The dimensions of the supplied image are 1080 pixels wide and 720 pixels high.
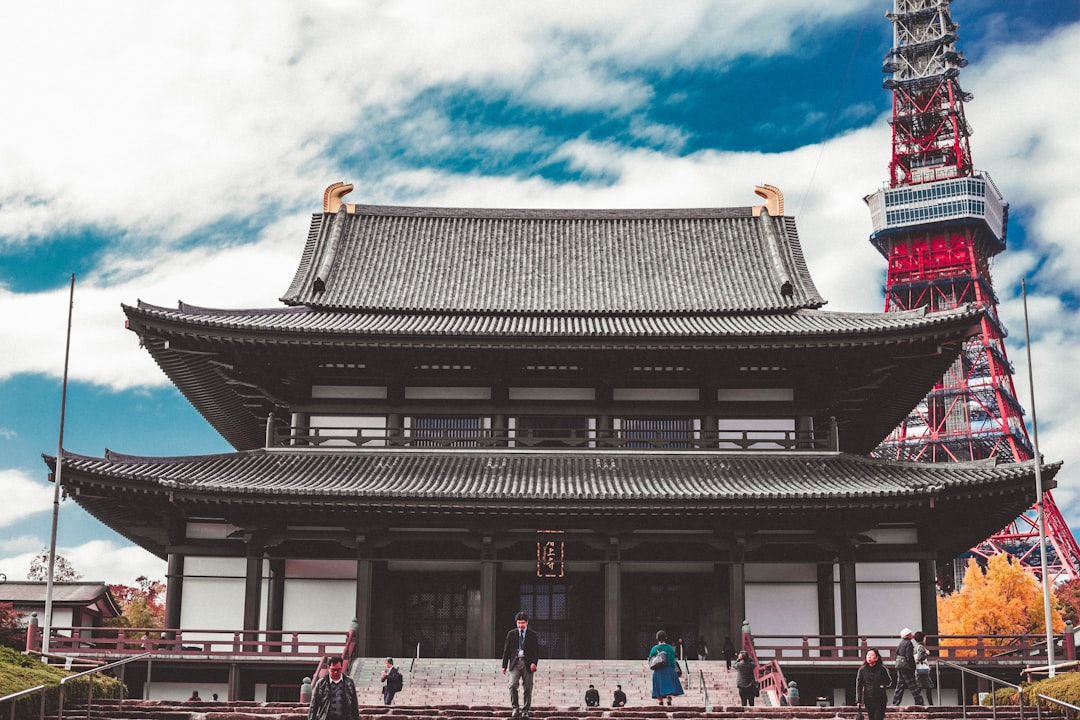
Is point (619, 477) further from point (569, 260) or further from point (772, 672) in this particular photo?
point (569, 260)

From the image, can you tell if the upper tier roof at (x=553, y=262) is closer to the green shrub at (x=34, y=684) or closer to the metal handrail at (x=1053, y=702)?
the green shrub at (x=34, y=684)

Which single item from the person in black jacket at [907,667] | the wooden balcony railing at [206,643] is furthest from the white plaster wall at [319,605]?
the person in black jacket at [907,667]

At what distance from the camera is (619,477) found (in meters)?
29.5

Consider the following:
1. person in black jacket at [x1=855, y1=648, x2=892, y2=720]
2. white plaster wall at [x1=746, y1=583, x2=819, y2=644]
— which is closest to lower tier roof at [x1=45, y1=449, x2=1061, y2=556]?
white plaster wall at [x1=746, y1=583, x2=819, y2=644]

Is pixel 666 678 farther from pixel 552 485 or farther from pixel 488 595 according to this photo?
pixel 552 485

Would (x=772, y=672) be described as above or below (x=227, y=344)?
below

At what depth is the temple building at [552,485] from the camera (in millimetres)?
28062

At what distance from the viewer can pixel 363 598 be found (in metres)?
28.2

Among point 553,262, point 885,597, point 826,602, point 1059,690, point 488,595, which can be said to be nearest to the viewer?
point 1059,690

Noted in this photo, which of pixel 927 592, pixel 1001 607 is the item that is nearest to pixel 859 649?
pixel 927 592

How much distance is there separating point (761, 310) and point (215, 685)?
1899 cm

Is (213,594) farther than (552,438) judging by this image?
No

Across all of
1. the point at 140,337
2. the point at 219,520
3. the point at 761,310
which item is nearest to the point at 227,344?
the point at 140,337

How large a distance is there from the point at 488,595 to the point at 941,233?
113 metres
